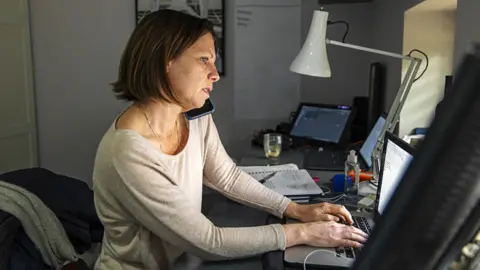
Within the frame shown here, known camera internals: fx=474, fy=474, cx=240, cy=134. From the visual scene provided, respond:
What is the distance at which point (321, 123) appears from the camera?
270cm

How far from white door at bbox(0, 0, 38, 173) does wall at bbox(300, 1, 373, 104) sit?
1789 millimetres

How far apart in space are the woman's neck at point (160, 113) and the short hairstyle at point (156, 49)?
2 cm

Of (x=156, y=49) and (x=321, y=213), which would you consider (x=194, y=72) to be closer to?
(x=156, y=49)

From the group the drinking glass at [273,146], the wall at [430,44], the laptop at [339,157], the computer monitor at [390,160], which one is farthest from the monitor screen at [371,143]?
the computer monitor at [390,160]

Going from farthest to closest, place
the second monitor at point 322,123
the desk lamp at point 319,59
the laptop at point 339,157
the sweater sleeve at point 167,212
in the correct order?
A: the second monitor at point 322,123 → the laptop at point 339,157 → the desk lamp at point 319,59 → the sweater sleeve at point 167,212

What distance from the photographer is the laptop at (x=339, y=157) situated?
2003 millimetres

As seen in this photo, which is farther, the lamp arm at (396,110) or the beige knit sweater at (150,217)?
the lamp arm at (396,110)

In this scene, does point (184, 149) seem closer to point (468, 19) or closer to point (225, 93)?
point (468, 19)

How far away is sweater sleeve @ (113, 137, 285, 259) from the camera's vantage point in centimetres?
102

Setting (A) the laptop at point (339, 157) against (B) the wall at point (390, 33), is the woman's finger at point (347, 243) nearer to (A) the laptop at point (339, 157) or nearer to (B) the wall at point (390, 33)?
(A) the laptop at point (339, 157)

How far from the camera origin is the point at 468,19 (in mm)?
1352

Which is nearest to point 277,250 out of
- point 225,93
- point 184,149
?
point 184,149

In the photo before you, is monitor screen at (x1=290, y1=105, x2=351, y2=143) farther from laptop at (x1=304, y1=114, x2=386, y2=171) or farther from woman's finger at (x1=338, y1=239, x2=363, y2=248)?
woman's finger at (x1=338, y1=239, x2=363, y2=248)

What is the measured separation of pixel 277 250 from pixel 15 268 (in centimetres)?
70
